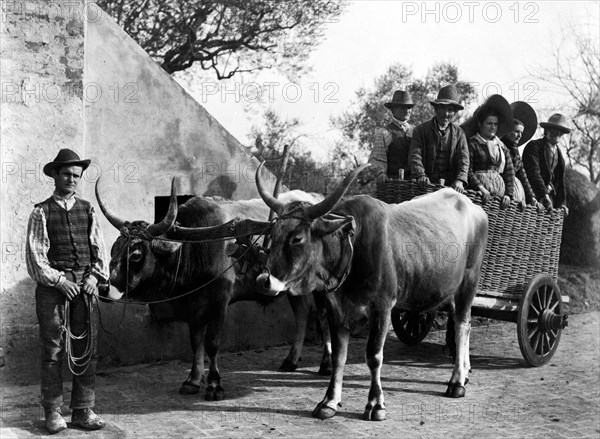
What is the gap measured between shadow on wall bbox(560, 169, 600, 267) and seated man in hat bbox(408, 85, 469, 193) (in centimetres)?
760

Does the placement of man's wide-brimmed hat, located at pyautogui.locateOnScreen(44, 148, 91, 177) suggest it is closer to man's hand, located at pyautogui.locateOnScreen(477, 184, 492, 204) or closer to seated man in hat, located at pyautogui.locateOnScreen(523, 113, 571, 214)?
man's hand, located at pyautogui.locateOnScreen(477, 184, 492, 204)

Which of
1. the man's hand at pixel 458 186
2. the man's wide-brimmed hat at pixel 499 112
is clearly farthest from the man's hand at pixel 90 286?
the man's wide-brimmed hat at pixel 499 112

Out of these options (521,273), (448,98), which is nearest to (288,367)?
(521,273)

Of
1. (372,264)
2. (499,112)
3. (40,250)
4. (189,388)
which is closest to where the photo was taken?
(40,250)

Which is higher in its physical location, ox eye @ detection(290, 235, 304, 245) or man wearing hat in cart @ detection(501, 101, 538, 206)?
man wearing hat in cart @ detection(501, 101, 538, 206)

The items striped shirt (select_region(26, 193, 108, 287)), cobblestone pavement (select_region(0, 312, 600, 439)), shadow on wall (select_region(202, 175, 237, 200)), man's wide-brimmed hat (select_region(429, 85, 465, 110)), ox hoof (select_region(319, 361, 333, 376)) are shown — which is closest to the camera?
striped shirt (select_region(26, 193, 108, 287))

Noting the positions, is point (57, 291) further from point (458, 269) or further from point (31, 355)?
point (458, 269)

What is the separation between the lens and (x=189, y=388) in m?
7.18

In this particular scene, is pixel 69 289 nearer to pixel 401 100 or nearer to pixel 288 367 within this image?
pixel 288 367

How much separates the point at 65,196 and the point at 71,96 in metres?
1.86

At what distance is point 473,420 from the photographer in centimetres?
648

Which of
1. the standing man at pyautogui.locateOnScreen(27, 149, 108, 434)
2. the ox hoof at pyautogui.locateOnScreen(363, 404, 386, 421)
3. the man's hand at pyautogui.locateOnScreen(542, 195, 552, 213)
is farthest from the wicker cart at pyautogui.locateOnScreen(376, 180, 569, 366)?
the standing man at pyautogui.locateOnScreen(27, 149, 108, 434)

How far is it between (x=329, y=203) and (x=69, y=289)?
7.04ft

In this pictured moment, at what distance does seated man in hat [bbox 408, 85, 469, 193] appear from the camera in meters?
8.40
